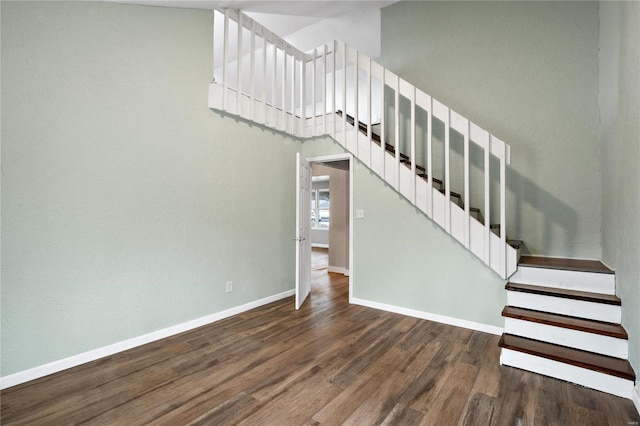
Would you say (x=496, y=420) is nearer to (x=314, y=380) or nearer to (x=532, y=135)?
(x=314, y=380)

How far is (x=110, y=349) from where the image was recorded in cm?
256

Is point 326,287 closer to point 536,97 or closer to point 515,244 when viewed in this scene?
point 515,244

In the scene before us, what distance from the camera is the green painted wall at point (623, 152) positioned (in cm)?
190

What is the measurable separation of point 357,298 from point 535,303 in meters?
1.99

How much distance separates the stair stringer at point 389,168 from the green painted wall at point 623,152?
0.79 m

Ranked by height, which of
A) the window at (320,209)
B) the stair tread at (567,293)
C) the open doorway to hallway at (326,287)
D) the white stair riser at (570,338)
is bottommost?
the open doorway to hallway at (326,287)

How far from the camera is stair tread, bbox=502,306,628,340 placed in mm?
2148

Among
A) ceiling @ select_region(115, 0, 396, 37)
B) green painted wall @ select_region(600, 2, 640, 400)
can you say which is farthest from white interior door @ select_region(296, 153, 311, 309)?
green painted wall @ select_region(600, 2, 640, 400)

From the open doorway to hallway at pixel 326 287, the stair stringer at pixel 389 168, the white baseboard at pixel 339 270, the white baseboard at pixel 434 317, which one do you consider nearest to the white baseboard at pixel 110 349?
the open doorway to hallway at pixel 326 287

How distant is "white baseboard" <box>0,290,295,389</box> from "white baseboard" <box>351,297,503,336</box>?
149 centimetres

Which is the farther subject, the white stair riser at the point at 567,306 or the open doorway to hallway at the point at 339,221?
the open doorway to hallway at the point at 339,221

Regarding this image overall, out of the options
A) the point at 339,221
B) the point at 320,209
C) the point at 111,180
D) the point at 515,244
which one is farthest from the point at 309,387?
the point at 320,209

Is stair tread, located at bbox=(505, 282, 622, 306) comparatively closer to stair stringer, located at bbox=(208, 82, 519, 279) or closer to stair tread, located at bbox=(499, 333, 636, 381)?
stair stringer, located at bbox=(208, 82, 519, 279)

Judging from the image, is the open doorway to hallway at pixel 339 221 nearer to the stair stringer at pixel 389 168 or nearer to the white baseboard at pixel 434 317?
the stair stringer at pixel 389 168
